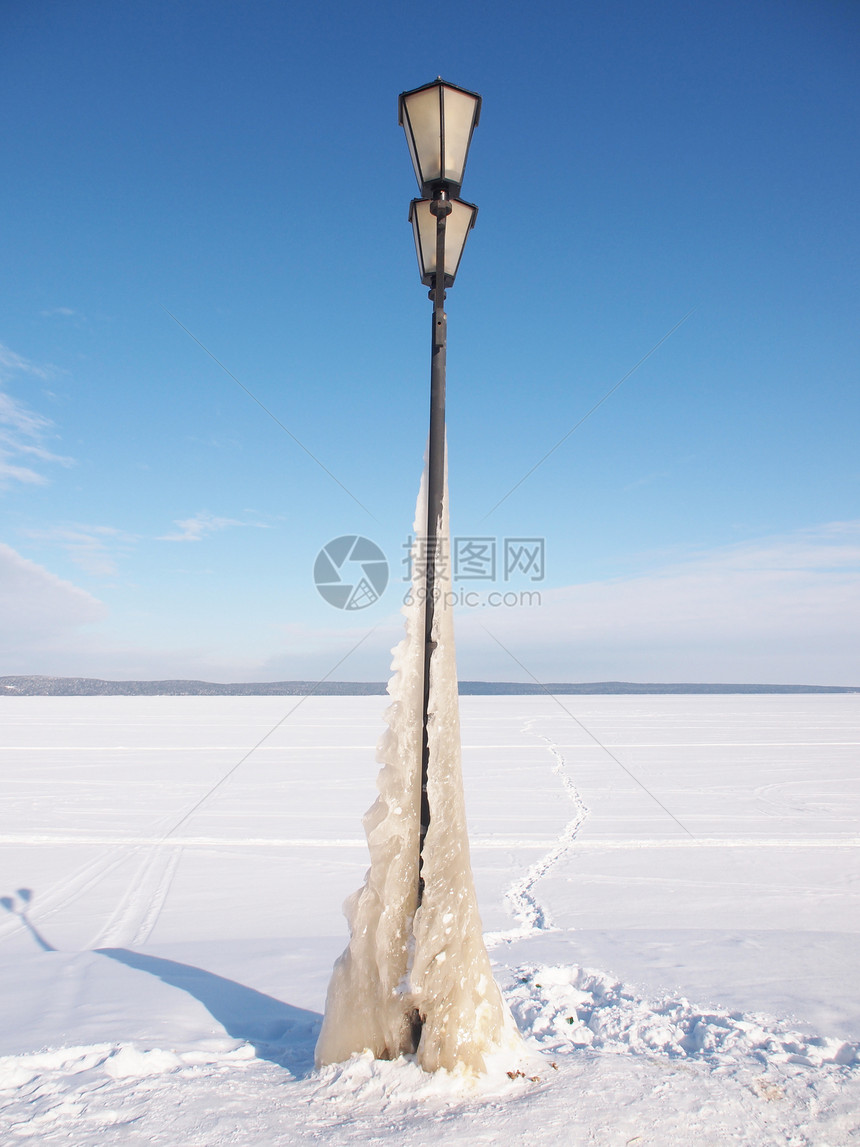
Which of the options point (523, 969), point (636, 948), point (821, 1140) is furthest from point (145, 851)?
point (821, 1140)

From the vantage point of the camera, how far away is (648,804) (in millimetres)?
9430

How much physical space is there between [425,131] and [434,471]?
1505 millimetres

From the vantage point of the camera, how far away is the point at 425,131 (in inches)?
109

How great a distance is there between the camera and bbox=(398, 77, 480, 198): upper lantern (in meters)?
2.67

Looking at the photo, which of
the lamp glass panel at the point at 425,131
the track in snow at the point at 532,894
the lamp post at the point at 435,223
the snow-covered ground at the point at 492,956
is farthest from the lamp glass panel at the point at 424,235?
the track in snow at the point at 532,894

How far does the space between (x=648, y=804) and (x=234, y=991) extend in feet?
24.2

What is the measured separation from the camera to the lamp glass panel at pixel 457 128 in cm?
267

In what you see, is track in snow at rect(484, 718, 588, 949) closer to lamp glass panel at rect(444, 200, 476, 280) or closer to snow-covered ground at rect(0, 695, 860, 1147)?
snow-covered ground at rect(0, 695, 860, 1147)

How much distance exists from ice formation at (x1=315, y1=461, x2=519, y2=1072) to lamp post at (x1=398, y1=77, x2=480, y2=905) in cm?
5

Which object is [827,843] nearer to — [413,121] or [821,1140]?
[821,1140]

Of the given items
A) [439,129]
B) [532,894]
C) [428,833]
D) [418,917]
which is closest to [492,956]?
[532,894]

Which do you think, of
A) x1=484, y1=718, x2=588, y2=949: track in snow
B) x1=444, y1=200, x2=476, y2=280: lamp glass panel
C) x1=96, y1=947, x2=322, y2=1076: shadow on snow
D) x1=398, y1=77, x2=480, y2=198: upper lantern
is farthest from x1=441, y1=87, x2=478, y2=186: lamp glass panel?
x1=484, y1=718, x2=588, y2=949: track in snow

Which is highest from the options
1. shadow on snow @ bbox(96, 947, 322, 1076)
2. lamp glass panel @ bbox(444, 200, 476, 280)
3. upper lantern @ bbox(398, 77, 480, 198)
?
upper lantern @ bbox(398, 77, 480, 198)

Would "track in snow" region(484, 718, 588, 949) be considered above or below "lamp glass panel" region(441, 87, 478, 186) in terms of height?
below
